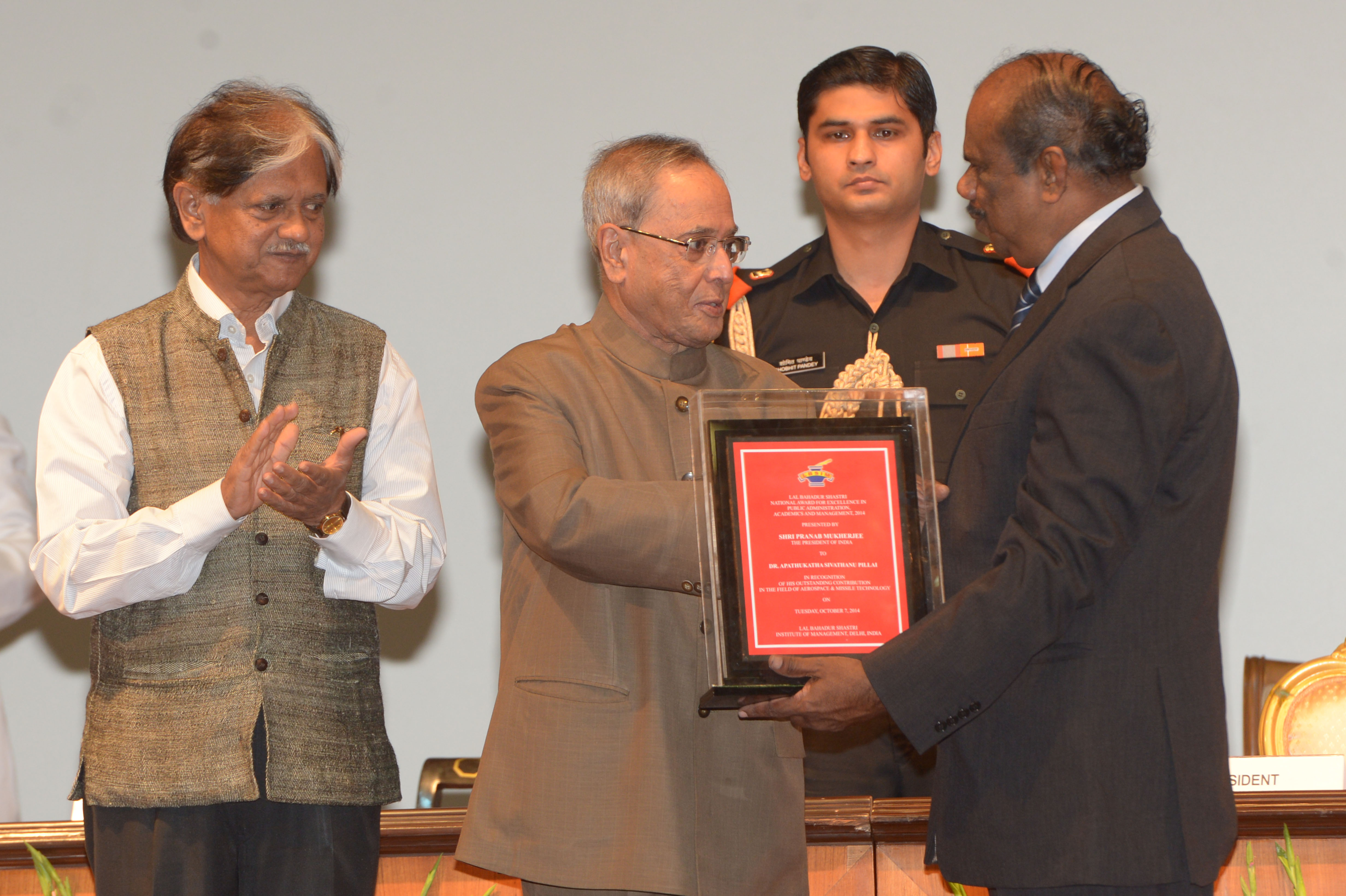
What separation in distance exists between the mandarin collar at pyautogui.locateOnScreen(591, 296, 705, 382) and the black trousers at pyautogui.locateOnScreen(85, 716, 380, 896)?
807mm

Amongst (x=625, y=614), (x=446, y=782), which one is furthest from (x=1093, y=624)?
(x=446, y=782)

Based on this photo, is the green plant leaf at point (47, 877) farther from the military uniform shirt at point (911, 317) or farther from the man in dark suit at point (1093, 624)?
the military uniform shirt at point (911, 317)

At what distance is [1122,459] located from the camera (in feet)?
5.91

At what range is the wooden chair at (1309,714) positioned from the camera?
2.95m

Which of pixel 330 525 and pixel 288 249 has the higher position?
pixel 288 249

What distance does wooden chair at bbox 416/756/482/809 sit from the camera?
342 cm

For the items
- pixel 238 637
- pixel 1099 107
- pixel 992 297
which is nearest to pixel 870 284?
pixel 992 297

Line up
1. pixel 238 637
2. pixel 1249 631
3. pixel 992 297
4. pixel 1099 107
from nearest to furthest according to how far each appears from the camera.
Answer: pixel 1099 107 < pixel 238 637 < pixel 992 297 < pixel 1249 631

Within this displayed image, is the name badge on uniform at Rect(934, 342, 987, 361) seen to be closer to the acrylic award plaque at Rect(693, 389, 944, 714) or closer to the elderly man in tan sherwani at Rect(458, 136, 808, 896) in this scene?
the elderly man in tan sherwani at Rect(458, 136, 808, 896)

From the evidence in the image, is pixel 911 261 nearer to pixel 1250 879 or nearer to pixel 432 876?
pixel 1250 879

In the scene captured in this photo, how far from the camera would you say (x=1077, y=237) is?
202cm

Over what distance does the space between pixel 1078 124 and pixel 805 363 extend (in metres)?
1.25

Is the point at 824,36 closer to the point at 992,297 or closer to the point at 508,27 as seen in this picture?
the point at 508,27

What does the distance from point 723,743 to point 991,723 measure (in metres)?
0.41
